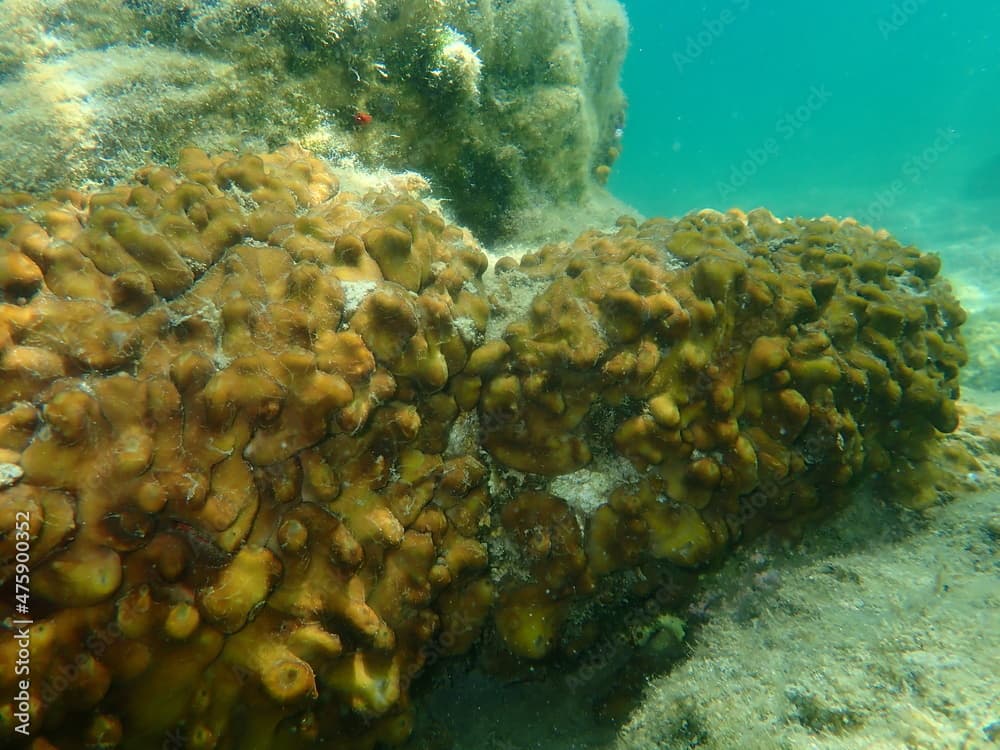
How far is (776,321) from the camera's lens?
10.1 feet

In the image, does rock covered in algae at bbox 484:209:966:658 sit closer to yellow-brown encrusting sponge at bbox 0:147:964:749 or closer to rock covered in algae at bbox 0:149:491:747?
yellow-brown encrusting sponge at bbox 0:147:964:749

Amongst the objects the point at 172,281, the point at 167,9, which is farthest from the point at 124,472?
the point at 167,9

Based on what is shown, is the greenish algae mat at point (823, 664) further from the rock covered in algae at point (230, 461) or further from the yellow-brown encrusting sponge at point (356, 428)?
the rock covered in algae at point (230, 461)

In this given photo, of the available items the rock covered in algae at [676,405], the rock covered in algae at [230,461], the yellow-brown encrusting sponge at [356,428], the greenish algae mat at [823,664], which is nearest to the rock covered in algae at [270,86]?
the yellow-brown encrusting sponge at [356,428]

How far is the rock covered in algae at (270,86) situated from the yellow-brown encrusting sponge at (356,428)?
0.71 meters

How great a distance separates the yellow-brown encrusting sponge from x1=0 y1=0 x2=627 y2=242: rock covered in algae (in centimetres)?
71

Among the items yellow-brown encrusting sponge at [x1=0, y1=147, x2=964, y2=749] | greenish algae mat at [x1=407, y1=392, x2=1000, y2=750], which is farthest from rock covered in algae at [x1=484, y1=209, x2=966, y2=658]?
greenish algae mat at [x1=407, y1=392, x2=1000, y2=750]

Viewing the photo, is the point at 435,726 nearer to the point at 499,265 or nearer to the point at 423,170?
the point at 499,265

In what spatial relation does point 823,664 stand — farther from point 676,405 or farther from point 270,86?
point 270,86

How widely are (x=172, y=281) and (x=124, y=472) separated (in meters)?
0.96

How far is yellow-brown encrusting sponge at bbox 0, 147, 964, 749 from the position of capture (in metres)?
2.03

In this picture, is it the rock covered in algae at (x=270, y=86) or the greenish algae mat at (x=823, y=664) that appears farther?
the rock covered in algae at (x=270, y=86)

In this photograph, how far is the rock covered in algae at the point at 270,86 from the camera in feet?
11.2

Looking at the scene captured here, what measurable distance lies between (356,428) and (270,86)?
2.89 meters
